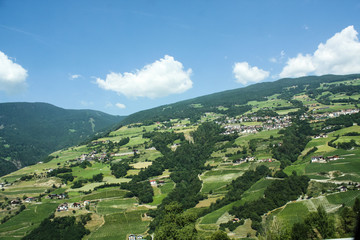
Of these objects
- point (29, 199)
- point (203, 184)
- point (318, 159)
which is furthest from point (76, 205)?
point (318, 159)

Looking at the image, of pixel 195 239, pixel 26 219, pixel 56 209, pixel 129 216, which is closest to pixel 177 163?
pixel 129 216

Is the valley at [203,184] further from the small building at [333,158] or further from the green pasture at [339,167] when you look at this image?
the small building at [333,158]

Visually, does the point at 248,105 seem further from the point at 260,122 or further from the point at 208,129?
the point at 208,129

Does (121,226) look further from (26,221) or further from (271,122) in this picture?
(271,122)

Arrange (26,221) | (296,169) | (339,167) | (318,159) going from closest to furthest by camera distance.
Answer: (339,167), (26,221), (296,169), (318,159)

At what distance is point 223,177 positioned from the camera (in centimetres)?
5994

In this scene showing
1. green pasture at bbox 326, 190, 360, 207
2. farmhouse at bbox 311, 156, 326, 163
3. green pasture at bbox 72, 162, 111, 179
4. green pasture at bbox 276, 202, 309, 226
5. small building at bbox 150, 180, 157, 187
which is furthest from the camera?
green pasture at bbox 72, 162, 111, 179

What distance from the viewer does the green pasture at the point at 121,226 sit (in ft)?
134

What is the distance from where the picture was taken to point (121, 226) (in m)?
44.2

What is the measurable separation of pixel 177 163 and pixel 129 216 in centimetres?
3312

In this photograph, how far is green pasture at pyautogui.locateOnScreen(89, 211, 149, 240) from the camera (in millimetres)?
40763

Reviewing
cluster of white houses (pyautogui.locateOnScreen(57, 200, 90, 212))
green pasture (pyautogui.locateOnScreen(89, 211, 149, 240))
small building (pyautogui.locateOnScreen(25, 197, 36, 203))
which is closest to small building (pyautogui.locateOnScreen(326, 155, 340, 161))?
green pasture (pyautogui.locateOnScreen(89, 211, 149, 240))

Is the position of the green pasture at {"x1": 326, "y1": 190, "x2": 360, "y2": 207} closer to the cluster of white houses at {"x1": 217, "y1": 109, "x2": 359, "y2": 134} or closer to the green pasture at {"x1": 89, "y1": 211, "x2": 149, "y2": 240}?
the green pasture at {"x1": 89, "y1": 211, "x2": 149, "y2": 240}

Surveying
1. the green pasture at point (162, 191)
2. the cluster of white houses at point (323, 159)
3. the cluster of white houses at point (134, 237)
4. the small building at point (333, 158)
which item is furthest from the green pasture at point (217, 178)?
the cluster of white houses at point (134, 237)
